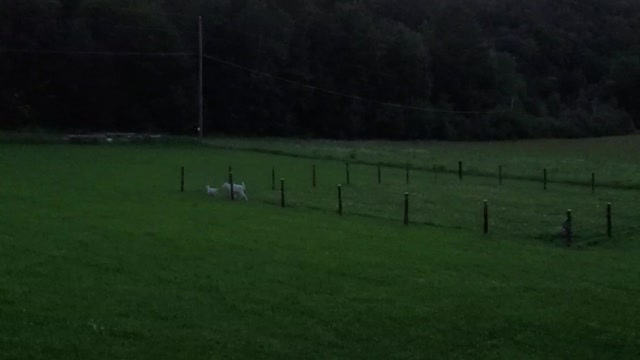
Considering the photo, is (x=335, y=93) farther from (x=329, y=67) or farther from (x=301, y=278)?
(x=301, y=278)

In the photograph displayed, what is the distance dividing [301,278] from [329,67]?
85439 millimetres

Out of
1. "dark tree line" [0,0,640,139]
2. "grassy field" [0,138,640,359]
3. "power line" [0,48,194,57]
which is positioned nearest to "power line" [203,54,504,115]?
"dark tree line" [0,0,640,139]

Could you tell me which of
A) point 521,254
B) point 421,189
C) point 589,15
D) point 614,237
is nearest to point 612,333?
point 521,254

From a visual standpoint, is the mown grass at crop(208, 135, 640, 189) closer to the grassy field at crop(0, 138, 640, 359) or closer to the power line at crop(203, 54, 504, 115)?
the power line at crop(203, 54, 504, 115)

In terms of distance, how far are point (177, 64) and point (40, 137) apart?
23.7m

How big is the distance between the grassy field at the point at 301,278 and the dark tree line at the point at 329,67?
5005cm

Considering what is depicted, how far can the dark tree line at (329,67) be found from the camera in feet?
271

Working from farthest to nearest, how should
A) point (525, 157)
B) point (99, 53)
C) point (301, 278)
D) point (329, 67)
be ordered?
point (329, 67) < point (99, 53) < point (525, 157) < point (301, 278)

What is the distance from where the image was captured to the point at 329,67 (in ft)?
331

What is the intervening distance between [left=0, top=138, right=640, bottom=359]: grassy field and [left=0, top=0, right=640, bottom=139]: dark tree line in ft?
164

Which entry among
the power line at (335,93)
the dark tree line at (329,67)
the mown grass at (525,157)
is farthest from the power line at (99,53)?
the mown grass at (525,157)

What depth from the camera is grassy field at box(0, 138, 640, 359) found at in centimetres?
1222

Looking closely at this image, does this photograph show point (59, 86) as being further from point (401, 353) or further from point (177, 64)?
point (401, 353)

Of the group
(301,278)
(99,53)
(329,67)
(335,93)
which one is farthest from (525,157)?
(301,278)
